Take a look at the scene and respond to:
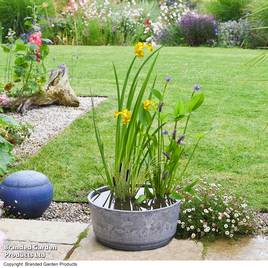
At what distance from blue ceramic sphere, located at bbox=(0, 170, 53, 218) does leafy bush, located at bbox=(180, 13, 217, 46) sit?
8867mm

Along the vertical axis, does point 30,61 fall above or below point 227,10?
below

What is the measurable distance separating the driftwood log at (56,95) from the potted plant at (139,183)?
3.11 meters

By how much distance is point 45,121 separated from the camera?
5.90m

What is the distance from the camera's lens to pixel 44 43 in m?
6.21

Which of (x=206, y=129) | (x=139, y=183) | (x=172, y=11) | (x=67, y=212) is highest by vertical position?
(x=172, y=11)

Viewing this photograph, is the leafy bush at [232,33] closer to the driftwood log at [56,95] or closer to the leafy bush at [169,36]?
the leafy bush at [169,36]

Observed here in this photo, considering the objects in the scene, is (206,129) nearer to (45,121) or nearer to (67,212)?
(45,121)

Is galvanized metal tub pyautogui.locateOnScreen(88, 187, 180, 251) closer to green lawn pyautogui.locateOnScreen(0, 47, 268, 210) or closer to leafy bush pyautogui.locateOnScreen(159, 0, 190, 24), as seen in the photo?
green lawn pyautogui.locateOnScreen(0, 47, 268, 210)

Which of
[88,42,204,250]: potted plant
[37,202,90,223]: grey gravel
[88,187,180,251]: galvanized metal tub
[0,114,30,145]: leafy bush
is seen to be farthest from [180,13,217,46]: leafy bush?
[88,187,180,251]: galvanized metal tub

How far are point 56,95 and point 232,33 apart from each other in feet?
21.3

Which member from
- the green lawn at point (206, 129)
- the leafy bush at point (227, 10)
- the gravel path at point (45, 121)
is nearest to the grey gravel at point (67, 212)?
the green lawn at point (206, 129)

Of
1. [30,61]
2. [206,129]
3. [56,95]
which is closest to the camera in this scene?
[206,129]

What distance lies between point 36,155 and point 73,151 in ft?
0.99

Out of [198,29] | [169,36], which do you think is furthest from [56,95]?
[169,36]
